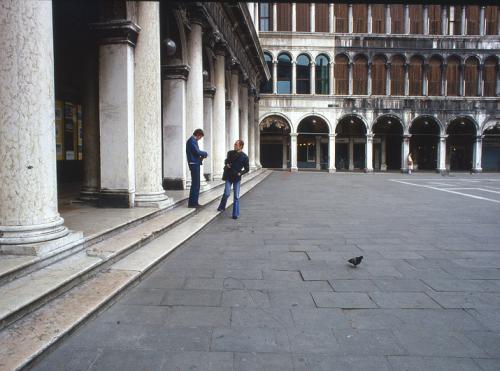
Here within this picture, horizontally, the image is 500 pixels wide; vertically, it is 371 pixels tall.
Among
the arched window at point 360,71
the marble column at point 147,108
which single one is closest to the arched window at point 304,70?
the arched window at point 360,71

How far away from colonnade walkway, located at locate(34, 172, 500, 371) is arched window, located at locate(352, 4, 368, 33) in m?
30.6

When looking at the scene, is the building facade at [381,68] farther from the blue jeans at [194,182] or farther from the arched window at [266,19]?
the blue jeans at [194,182]

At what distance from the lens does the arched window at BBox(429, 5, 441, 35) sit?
108 ft

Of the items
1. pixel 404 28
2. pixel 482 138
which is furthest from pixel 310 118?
pixel 482 138

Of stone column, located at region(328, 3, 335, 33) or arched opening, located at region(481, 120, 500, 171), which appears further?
arched opening, located at region(481, 120, 500, 171)

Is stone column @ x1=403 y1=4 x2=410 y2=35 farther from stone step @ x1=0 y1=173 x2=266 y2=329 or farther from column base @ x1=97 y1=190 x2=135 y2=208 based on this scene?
stone step @ x1=0 y1=173 x2=266 y2=329

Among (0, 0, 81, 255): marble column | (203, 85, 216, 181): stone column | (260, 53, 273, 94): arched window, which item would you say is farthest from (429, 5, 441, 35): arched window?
(0, 0, 81, 255): marble column

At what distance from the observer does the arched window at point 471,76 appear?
33.3m

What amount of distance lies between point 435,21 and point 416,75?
15.7ft

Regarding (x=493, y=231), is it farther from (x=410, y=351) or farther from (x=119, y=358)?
(x=119, y=358)

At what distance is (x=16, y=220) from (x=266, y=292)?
2.59m

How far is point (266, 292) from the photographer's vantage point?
3.89m

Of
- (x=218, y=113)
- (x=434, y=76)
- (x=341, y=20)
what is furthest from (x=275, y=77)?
(x=218, y=113)

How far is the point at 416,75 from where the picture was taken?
1307 inches
